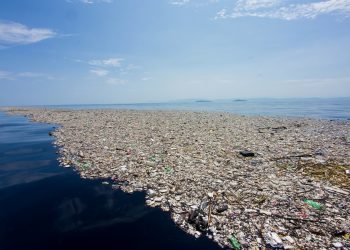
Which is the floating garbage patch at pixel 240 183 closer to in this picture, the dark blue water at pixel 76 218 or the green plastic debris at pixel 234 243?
the green plastic debris at pixel 234 243

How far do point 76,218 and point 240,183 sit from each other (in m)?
5.91

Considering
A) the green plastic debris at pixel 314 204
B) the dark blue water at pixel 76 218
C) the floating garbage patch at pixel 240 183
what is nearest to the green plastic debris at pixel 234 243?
the floating garbage patch at pixel 240 183

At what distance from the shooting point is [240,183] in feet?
29.1

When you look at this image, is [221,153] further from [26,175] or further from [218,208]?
[26,175]

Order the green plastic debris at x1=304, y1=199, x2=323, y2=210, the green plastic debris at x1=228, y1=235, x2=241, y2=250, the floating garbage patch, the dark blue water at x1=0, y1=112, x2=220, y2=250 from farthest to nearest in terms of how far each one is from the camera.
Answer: the green plastic debris at x1=304, y1=199, x2=323, y2=210, the floating garbage patch, the dark blue water at x1=0, y1=112, x2=220, y2=250, the green plastic debris at x1=228, y1=235, x2=241, y2=250

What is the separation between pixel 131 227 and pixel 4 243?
10.0 feet

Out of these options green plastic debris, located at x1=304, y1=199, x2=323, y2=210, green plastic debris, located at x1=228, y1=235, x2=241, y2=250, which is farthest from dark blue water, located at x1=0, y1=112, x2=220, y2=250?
green plastic debris, located at x1=304, y1=199, x2=323, y2=210

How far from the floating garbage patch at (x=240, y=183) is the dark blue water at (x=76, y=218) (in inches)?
20.3

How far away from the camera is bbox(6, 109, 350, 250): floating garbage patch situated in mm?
5844

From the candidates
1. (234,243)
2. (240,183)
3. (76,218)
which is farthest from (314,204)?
(76,218)

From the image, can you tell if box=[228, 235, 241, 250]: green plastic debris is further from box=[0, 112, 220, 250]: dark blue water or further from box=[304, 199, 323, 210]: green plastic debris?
box=[304, 199, 323, 210]: green plastic debris

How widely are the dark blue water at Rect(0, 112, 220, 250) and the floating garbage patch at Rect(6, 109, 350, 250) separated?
0.51 meters

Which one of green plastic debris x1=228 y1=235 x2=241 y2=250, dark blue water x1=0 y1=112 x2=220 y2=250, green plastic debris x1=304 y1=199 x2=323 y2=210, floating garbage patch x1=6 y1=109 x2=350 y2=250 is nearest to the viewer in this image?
green plastic debris x1=228 y1=235 x2=241 y2=250

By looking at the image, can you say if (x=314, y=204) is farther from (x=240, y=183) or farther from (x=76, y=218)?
(x=76, y=218)
